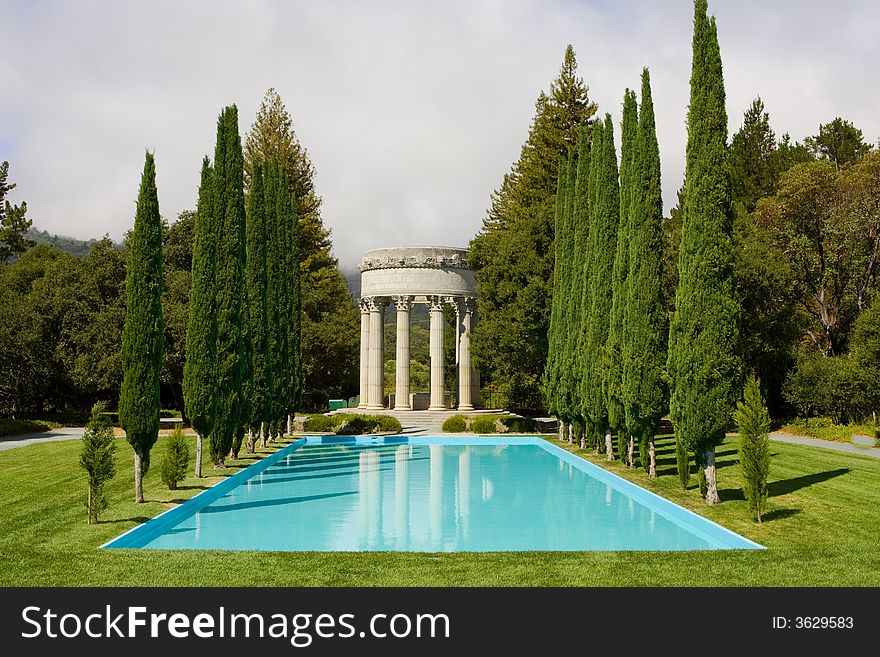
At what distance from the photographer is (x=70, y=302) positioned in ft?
152

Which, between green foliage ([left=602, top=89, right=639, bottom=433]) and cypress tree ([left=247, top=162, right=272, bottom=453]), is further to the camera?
cypress tree ([left=247, top=162, right=272, bottom=453])

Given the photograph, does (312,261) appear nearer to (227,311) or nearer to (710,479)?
(227,311)

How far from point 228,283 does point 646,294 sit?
42.4 ft

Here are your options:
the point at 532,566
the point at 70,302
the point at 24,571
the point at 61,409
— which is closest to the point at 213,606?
the point at 24,571

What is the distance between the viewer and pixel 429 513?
18.2 meters

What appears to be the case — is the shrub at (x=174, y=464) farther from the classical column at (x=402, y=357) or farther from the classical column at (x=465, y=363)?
the classical column at (x=465, y=363)

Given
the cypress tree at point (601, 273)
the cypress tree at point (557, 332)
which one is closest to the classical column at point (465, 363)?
Result: the cypress tree at point (557, 332)

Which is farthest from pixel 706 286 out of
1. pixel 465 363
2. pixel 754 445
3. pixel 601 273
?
pixel 465 363

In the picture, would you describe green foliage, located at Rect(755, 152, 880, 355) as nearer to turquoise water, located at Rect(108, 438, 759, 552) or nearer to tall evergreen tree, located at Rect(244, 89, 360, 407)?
turquoise water, located at Rect(108, 438, 759, 552)

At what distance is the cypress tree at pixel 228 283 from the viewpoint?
77.0 ft

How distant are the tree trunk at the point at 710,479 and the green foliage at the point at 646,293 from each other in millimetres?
3966

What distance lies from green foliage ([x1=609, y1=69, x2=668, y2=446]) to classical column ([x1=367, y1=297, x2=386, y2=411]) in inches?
1038

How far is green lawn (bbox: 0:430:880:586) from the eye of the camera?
10.9 m

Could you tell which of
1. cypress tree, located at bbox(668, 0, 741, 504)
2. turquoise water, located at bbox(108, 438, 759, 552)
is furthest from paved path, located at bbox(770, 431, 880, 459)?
cypress tree, located at bbox(668, 0, 741, 504)
